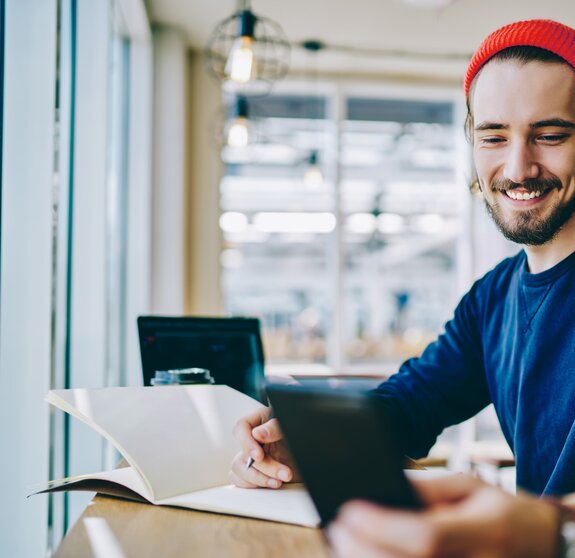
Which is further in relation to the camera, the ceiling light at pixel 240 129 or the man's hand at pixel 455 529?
the ceiling light at pixel 240 129

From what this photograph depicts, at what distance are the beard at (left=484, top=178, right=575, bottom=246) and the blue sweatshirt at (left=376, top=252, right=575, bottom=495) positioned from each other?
0.06 metres

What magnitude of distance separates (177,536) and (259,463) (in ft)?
0.61

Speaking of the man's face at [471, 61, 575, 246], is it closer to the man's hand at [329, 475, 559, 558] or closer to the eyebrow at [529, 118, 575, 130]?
the eyebrow at [529, 118, 575, 130]

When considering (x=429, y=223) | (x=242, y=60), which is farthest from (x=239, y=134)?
(x=429, y=223)

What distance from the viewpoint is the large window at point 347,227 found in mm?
4977

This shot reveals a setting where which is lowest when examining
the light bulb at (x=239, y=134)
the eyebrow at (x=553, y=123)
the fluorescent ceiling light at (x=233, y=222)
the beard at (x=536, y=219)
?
the beard at (x=536, y=219)

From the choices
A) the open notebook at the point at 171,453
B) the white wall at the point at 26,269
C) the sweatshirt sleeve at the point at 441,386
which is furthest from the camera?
the white wall at the point at 26,269

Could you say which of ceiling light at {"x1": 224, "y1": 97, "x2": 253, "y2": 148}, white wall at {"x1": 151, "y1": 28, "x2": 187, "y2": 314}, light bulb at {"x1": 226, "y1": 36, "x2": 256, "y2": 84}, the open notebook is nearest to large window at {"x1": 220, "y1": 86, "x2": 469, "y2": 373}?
white wall at {"x1": 151, "y1": 28, "x2": 187, "y2": 314}

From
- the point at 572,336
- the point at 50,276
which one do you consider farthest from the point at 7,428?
the point at 572,336

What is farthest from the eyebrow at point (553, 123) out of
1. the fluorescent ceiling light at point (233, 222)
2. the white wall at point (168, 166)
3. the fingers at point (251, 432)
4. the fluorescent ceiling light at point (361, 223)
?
the fluorescent ceiling light at point (361, 223)

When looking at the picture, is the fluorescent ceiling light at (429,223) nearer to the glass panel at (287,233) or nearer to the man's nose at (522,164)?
the glass panel at (287,233)

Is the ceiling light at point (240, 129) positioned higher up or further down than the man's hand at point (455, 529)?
higher up

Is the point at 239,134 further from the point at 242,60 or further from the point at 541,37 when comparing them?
the point at 541,37

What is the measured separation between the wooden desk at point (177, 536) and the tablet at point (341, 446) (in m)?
0.21
